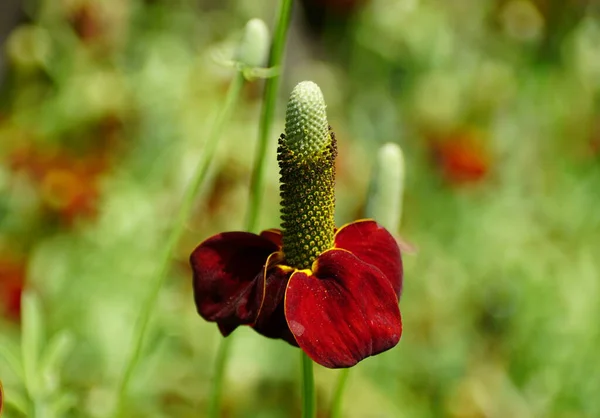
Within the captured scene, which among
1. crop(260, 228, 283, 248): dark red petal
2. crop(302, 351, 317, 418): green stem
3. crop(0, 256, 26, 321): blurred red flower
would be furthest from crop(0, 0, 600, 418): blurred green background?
crop(302, 351, 317, 418): green stem

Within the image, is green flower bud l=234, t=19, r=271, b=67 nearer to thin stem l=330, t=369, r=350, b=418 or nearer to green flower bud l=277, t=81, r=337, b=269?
green flower bud l=277, t=81, r=337, b=269

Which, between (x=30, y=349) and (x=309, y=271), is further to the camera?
(x=30, y=349)

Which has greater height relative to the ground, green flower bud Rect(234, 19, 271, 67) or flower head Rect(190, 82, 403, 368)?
green flower bud Rect(234, 19, 271, 67)

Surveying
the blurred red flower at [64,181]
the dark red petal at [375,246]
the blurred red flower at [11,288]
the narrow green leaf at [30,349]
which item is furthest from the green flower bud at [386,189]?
the blurred red flower at [64,181]

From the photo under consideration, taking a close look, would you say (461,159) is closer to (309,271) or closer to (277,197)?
(277,197)

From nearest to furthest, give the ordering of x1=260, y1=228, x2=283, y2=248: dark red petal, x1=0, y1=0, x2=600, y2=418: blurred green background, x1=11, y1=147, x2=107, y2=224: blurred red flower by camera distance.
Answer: x1=260, y1=228, x2=283, y2=248: dark red petal < x1=0, y1=0, x2=600, y2=418: blurred green background < x1=11, y1=147, x2=107, y2=224: blurred red flower

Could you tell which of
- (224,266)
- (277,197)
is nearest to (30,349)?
(224,266)

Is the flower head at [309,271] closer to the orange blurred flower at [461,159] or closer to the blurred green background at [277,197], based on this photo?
the blurred green background at [277,197]
